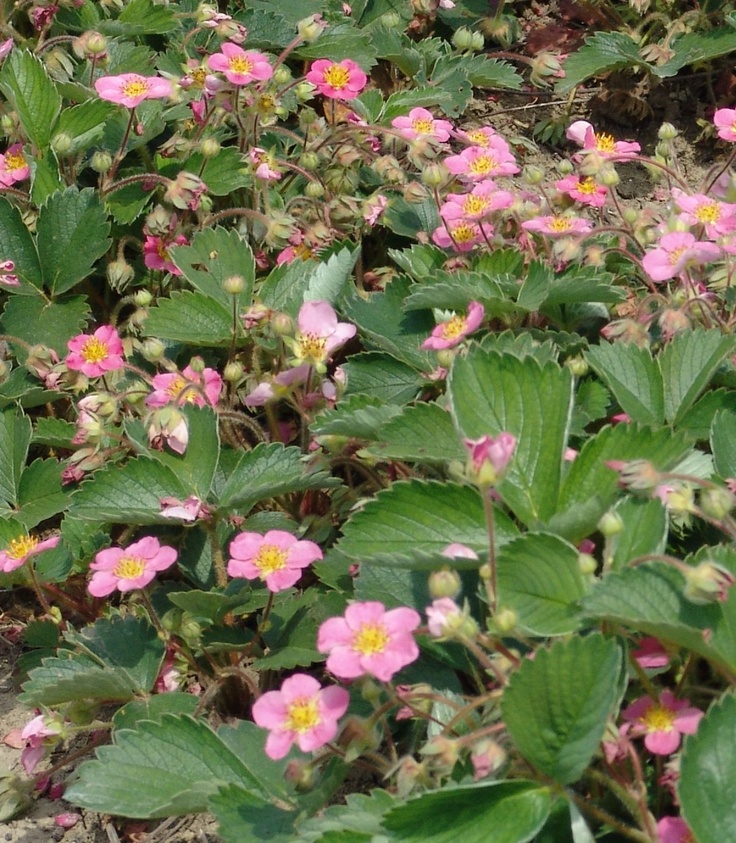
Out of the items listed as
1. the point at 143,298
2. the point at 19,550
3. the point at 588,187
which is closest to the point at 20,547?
the point at 19,550

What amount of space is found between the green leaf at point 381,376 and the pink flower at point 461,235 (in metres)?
0.34

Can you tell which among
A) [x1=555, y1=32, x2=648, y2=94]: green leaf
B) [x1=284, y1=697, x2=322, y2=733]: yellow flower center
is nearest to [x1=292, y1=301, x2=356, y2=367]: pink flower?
[x1=284, y1=697, x2=322, y2=733]: yellow flower center

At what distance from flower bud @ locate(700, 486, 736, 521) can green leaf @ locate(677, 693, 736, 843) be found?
9.6 inches

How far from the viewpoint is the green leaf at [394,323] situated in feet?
7.04

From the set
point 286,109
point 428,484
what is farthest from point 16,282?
point 428,484

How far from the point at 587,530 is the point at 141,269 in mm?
1543

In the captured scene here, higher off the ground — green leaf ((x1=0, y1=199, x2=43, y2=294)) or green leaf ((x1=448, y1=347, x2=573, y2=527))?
green leaf ((x1=448, y1=347, x2=573, y2=527))

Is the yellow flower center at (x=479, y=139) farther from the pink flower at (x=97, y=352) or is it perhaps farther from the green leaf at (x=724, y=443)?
the green leaf at (x=724, y=443)

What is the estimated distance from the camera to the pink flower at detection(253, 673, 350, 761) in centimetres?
136

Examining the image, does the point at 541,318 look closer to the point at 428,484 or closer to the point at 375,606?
the point at 428,484

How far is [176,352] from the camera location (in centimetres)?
247

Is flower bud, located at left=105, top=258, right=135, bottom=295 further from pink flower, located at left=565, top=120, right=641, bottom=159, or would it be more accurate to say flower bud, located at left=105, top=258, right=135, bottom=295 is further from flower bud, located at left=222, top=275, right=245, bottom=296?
A: pink flower, located at left=565, top=120, right=641, bottom=159

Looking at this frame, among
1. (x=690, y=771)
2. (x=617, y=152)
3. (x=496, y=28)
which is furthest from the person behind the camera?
(x=496, y=28)

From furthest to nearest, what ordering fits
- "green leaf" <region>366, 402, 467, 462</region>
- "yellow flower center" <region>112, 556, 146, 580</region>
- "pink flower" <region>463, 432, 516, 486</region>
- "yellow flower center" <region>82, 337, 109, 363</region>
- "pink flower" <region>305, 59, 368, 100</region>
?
"pink flower" <region>305, 59, 368, 100</region> → "yellow flower center" <region>82, 337, 109, 363</region> → "yellow flower center" <region>112, 556, 146, 580</region> → "green leaf" <region>366, 402, 467, 462</region> → "pink flower" <region>463, 432, 516, 486</region>
